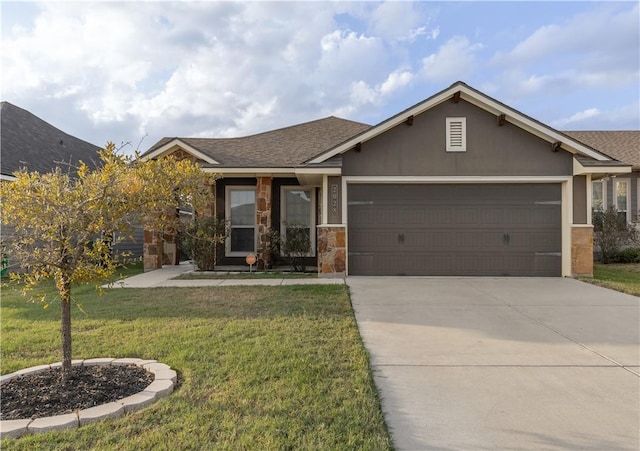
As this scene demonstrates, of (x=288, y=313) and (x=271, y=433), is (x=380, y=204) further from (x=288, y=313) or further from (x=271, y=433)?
(x=271, y=433)

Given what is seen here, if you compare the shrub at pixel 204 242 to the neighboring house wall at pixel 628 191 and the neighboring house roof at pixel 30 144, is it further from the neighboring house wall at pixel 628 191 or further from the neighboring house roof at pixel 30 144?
the neighboring house wall at pixel 628 191

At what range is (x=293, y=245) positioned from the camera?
11008 mm

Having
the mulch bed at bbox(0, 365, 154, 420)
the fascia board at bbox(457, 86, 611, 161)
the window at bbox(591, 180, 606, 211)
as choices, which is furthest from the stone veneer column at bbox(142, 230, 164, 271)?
the window at bbox(591, 180, 606, 211)

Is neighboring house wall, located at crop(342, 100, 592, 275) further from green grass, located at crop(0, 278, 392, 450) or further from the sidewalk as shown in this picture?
green grass, located at crop(0, 278, 392, 450)

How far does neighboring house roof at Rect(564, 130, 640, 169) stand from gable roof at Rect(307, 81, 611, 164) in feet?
20.5

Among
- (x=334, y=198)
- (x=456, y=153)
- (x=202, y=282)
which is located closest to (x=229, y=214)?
(x=202, y=282)

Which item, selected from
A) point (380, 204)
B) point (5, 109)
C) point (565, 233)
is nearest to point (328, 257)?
point (380, 204)

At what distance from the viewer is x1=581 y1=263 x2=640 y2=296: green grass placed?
831 centimetres

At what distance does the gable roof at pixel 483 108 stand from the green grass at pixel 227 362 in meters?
4.06

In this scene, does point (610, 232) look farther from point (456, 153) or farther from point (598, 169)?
point (456, 153)

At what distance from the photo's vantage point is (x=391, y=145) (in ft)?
32.8

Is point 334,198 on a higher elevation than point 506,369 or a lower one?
higher

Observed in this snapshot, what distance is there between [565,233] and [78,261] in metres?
10.7

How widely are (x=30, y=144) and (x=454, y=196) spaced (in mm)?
14083
